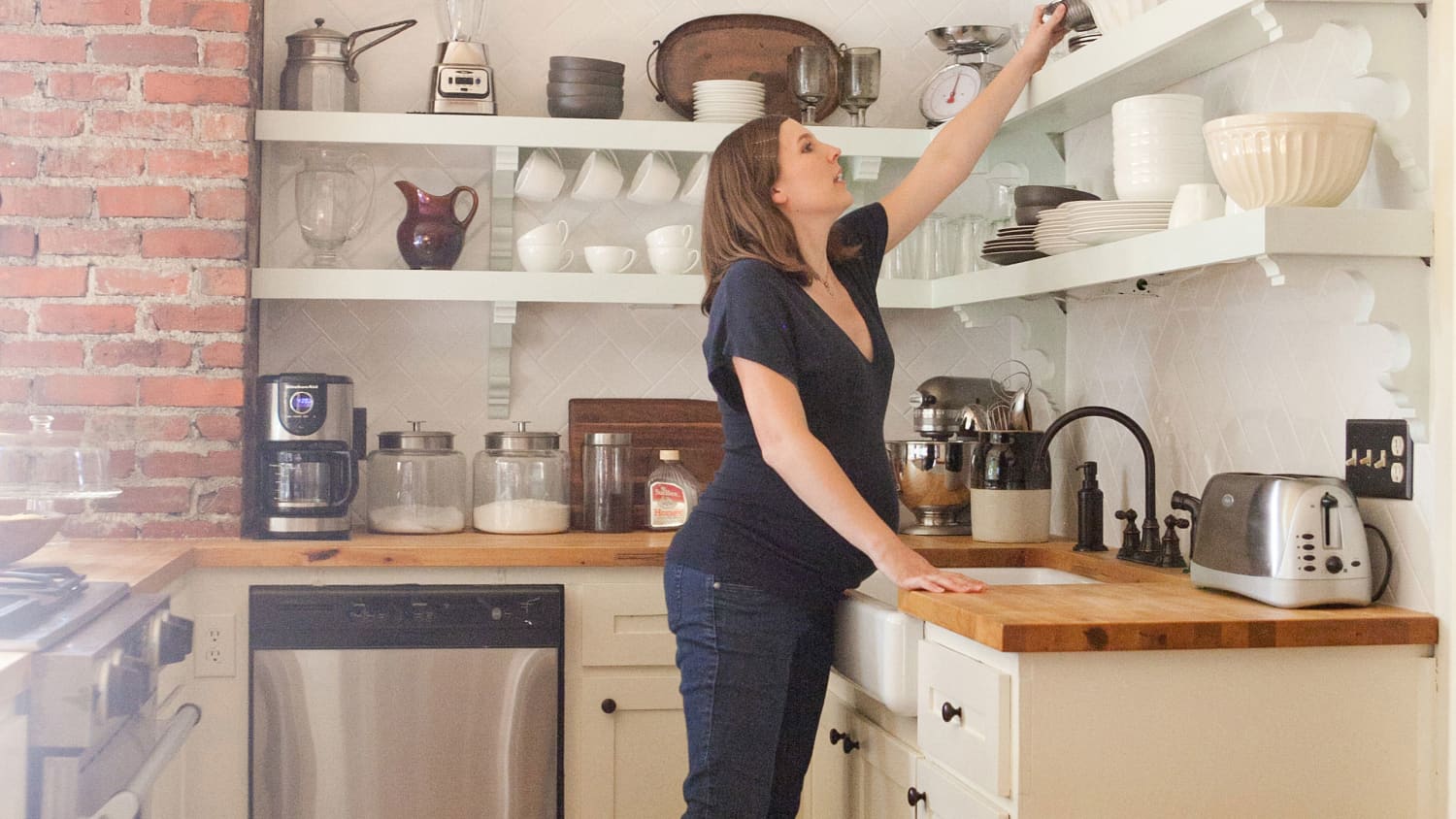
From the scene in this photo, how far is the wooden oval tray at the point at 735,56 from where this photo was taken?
3328mm

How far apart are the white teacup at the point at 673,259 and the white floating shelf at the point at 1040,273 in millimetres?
37

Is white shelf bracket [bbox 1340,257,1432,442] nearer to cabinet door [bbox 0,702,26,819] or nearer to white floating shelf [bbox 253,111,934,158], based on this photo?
white floating shelf [bbox 253,111,934,158]

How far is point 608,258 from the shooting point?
3117mm

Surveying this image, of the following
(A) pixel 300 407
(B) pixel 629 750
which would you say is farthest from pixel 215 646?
(B) pixel 629 750

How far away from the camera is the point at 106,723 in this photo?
1696 millimetres

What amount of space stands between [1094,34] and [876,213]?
23.7 inches

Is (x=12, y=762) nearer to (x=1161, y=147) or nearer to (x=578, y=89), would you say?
(x=1161, y=147)

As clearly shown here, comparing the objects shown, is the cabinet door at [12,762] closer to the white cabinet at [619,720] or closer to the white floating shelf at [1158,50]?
the white cabinet at [619,720]

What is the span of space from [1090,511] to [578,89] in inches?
57.5

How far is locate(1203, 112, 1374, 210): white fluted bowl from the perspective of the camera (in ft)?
6.11

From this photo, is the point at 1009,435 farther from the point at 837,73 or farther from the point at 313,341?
the point at 313,341

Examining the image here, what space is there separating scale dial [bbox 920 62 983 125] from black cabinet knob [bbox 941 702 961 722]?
65.4 inches

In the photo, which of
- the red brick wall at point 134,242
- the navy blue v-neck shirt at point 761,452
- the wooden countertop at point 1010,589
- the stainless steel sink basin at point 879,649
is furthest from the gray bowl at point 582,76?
the stainless steel sink basin at point 879,649

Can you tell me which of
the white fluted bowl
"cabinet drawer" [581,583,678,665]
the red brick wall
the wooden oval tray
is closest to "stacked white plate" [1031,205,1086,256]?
the white fluted bowl
